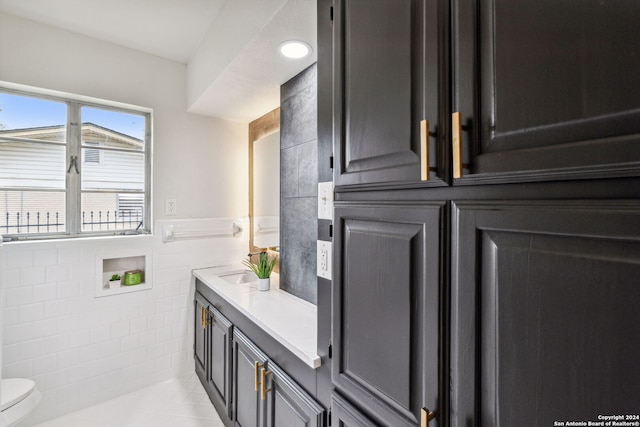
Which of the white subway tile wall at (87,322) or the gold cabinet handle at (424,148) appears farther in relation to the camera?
the white subway tile wall at (87,322)

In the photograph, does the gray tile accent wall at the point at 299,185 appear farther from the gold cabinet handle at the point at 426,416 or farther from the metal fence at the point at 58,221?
the metal fence at the point at 58,221

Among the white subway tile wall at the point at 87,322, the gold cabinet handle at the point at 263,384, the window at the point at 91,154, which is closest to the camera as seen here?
the gold cabinet handle at the point at 263,384

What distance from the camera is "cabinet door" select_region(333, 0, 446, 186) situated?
26.0 inches

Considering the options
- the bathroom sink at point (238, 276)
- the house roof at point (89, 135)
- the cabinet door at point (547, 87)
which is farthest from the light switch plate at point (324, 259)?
the house roof at point (89, 135)

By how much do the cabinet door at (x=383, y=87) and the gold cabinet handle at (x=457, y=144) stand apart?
0.15 feet

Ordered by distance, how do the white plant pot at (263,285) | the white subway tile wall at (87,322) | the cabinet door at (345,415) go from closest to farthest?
the cabinet door at (345,415)
the white subway tile wall at (87,322)
the white plant pot at (263,285)

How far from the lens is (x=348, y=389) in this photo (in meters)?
0.88

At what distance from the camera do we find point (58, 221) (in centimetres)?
211

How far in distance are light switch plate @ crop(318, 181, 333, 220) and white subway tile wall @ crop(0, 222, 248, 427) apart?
1.83 meters

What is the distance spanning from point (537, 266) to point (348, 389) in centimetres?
65

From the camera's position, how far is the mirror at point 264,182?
7.65 ft

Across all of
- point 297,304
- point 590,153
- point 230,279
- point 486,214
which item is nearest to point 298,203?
point 297,304

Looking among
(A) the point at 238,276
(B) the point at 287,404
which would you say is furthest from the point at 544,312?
(A) the point at 238,276

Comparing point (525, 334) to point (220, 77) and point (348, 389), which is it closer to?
point (348, 389)
